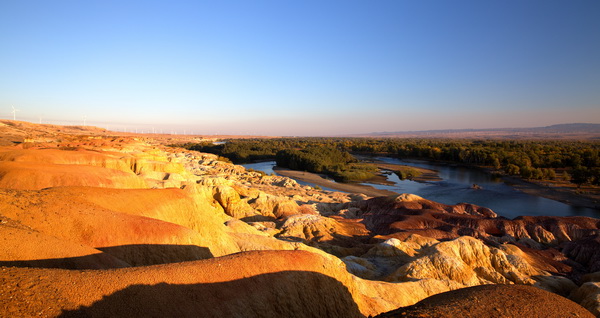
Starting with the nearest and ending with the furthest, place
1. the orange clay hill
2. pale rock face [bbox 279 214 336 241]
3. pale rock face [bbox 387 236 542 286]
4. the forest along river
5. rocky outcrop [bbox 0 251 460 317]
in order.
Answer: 1. rocky outcrop [bbox 0 251 460 317]
2. the orange clay hill
3. pale rock face [bbox 387 236 542 286]
4. pale rock face [bbox 279 214 336 241]
5. the forest along river

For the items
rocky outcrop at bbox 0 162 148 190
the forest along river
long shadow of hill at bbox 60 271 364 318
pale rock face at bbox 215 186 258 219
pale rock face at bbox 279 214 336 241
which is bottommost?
the forest along river

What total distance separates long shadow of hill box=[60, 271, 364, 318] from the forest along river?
4395cm

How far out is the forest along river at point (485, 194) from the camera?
45.9m

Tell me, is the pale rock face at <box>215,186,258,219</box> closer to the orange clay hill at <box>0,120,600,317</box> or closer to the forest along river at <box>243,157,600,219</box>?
the orange clay hill at <box>0,120,600,317</box>

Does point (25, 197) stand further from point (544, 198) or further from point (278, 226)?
point (544, 198)

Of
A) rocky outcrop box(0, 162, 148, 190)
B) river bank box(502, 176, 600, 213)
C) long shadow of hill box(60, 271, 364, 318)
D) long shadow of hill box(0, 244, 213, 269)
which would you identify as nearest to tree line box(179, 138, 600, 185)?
river bank box(502, 176, 600, 213)

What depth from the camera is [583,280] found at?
19188mm

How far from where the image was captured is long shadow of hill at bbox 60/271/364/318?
20.8 feet

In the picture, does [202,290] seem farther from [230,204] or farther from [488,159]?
[488,159]

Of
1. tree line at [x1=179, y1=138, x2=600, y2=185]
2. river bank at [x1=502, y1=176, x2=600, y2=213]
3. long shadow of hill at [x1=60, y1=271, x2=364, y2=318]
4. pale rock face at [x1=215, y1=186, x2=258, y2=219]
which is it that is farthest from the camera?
tree line at [x1=179, y1=138, x2=600, y2=185]

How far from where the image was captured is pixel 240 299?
792cm

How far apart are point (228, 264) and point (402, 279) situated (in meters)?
11.7

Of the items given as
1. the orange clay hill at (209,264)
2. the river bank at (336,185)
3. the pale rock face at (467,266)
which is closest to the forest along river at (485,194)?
the river bank at (336,185)

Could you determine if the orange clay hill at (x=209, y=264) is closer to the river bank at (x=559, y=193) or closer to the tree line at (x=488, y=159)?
the river bank at (x=559, y=193)
